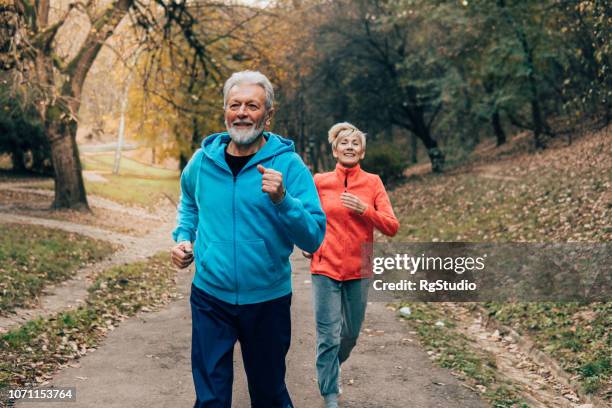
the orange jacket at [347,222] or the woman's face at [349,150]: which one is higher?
the woman's face at [349,150]

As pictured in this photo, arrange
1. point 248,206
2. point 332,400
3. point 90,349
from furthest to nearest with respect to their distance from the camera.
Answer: point 90,349
point 332,400
point 248,206

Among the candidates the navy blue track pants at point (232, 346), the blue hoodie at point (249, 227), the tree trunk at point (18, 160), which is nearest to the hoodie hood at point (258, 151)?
the blue hoodie at point (249, 227)

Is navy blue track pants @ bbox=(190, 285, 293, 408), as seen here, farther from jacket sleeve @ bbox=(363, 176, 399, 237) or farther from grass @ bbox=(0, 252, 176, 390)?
grass @ bbox=(0, 252, 176, 390)

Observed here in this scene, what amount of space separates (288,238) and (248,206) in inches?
11.4

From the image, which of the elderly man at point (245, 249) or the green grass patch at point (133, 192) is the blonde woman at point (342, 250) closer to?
the elderly man at point (245, 249)

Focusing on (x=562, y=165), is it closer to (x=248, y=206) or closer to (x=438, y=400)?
(x=438, y=400)

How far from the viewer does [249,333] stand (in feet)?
11.7

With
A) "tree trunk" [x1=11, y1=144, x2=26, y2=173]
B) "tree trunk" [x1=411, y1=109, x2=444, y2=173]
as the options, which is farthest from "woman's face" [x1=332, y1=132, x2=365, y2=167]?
"tree trunk" [x1=11, y1=144, x2=26, y2=173]

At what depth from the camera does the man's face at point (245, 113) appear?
11.4 ft

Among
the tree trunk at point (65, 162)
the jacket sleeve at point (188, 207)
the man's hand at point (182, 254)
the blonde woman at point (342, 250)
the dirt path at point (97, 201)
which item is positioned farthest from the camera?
the dirt path at point (97, 201)

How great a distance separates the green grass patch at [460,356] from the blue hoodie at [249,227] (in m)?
3.15

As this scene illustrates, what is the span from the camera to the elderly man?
3467 mm

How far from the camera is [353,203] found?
507 centimetres

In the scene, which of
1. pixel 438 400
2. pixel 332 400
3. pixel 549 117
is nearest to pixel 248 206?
pixel 332 400
